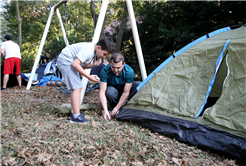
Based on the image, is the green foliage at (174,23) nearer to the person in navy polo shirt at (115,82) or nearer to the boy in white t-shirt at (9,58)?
the person in navy polo shirt at (115,82)

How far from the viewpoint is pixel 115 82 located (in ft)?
10.6

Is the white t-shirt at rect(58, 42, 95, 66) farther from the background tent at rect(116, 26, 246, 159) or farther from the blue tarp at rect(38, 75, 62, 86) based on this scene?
the blue tarp at rect(38, 75, 62, 86)

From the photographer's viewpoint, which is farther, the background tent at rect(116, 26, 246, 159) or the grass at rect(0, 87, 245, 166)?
the background tent at rect(116, 26, 246, 159)

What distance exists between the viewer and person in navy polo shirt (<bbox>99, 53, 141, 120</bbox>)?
9.26 feet

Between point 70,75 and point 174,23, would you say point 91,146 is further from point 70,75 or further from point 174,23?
point 174,23

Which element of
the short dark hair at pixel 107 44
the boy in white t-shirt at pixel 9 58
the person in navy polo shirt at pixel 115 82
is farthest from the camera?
the boy in white t-shirt at pixel 9 58

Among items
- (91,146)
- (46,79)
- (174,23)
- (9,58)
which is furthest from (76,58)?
(174,23)

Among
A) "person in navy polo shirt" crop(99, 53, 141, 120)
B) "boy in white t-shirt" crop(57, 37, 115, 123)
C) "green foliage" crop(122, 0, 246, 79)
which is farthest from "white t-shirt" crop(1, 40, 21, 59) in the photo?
"green foliage" crop(122, 0, 246, 79)

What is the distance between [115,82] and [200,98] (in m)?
1.49

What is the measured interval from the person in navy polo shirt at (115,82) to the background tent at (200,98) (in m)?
0.20

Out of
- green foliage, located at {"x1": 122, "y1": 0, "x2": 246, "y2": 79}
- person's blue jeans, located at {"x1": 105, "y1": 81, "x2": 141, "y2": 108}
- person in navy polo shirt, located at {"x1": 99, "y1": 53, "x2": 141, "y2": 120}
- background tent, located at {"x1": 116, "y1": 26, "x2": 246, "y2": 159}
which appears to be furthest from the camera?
green foliage, located at {"x1": 122, "y1": 0, "x2": 246, "y2": 79}

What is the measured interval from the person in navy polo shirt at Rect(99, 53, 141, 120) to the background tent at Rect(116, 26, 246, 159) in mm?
202

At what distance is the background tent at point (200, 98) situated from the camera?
1.99 meters

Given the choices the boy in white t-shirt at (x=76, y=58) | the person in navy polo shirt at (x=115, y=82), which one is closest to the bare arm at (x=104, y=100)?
the person in navy polo shirt at (x=115, y=82)
